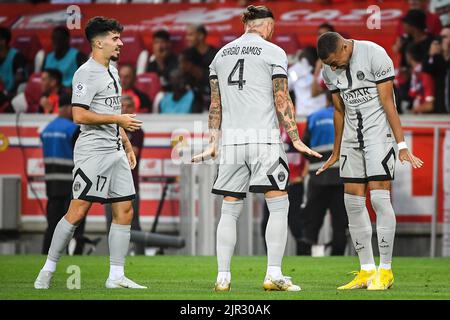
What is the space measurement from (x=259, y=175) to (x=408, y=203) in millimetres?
7904

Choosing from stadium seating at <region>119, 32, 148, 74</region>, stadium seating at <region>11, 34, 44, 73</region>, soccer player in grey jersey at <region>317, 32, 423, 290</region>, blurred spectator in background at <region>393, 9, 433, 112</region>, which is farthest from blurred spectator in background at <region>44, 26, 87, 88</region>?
soccer player in grey jersey at <region>317, 32, 423, 290</region>

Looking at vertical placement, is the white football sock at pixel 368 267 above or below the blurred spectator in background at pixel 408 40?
below

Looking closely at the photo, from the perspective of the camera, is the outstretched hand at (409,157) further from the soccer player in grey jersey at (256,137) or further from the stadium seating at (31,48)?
the stadium seating at (31,48)

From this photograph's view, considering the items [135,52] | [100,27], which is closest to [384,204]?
[100,27]

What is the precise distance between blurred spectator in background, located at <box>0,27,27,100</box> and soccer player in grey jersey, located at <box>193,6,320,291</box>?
1012 cm

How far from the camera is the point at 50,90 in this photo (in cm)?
1730

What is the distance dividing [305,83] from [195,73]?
1.78 m

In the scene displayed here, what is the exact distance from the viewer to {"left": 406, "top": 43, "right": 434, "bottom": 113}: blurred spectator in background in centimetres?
1670

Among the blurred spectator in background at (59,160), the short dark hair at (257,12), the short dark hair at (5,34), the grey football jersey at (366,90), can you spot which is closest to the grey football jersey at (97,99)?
the short dark hair at (257,12)

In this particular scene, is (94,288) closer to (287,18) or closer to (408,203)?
(408,203)

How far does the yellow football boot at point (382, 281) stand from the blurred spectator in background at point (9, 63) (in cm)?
1051

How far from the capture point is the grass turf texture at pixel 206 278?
823cm

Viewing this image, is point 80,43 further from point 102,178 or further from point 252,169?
point 252,169

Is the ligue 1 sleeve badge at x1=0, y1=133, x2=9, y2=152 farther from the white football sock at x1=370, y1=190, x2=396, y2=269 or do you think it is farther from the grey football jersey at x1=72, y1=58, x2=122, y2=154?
the white football sock at x1=370, y1=190, x2=396, y2=269
